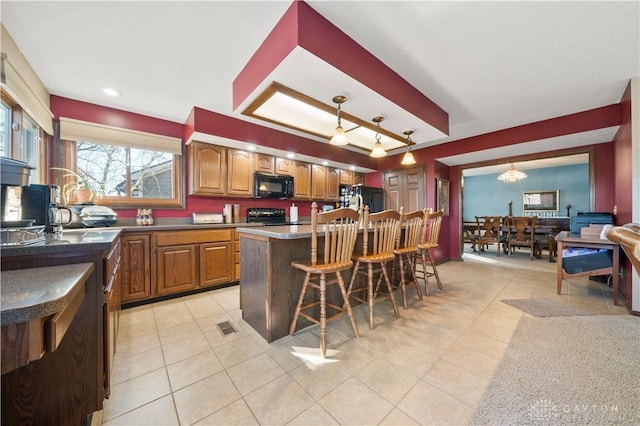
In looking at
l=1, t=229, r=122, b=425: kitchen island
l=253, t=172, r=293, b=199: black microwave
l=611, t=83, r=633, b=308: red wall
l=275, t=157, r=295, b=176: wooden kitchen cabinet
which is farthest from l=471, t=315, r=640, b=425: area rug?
l=275, t=157, r=295, b=176: wooden kitchen cabinet

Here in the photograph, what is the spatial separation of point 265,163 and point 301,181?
0.76 metres

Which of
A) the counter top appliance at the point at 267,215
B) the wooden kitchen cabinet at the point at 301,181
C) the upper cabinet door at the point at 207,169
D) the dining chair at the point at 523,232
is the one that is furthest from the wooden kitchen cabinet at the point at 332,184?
the dining chair at the point at 523,232

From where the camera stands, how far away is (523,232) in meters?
5.53

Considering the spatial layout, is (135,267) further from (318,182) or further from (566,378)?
(566,378)

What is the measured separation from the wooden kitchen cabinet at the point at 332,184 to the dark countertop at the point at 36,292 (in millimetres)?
4036

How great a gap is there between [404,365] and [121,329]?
2.36 metres

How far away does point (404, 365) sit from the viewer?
61.6 inches

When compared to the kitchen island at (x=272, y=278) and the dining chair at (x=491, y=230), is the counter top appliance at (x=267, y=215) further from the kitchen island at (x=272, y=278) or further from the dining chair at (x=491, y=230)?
the dining chair at (x=491, y=230)

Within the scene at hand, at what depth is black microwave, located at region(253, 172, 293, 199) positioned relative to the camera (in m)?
3.71

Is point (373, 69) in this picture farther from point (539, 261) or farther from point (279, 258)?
point (539, 261)

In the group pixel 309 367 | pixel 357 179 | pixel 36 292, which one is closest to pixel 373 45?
pixel 36 292

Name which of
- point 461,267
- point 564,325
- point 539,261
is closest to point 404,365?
point 564,325

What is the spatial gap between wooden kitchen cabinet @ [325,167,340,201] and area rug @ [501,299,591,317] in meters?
3.10

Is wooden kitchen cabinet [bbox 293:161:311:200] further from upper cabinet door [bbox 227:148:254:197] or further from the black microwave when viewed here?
upper cabinet door [bbox 227:148:254:197]
